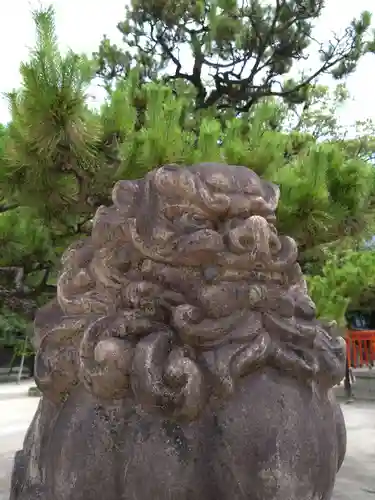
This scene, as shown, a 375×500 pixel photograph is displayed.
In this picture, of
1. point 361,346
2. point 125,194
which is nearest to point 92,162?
point 125,194

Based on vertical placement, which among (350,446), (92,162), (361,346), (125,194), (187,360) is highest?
(92,162)

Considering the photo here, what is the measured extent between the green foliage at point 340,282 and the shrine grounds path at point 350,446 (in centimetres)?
87

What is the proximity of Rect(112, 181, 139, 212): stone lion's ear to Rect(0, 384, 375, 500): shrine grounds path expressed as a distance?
250 centimetres

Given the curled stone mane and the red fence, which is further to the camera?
the red fence

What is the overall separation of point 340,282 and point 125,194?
410cm

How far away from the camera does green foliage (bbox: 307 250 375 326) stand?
9.69ft

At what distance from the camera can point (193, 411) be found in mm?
836

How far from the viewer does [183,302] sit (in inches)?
35.8

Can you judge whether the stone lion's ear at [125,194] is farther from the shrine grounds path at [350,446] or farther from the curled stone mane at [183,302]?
the shrine grounds path at [350,446]

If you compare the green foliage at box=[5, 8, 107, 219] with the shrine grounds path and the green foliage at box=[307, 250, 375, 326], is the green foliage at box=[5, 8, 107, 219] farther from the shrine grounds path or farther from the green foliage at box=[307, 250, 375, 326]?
the shrine grounds path

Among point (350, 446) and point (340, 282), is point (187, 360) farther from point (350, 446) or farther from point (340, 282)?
point (340, 282)

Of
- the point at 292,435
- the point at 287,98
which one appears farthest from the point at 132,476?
the point at 287,98

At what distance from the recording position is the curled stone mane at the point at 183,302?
854 mm

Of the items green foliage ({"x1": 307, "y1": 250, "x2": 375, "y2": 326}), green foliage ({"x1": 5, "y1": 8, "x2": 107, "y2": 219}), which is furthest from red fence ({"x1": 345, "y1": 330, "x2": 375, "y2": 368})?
green foliage ({"x1": 5, "y1": 8, "x2": 107, "y2": 219})
